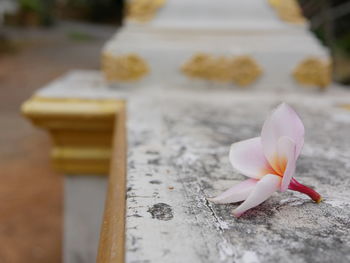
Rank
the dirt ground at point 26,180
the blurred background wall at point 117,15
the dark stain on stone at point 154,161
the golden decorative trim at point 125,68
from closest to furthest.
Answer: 1. the dark stain on stone at point 154,161
2. the golden decorative trim at point 125,68
3. the dirt ground at point 26,180
4. the blurred background wall at point 117,15

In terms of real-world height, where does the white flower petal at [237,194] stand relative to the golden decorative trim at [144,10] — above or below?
below

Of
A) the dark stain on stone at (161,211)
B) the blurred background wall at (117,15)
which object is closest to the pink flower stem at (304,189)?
the dark stain on stone at (161,211)

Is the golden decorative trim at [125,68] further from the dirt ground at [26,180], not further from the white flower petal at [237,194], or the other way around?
the white flower petal at [237,194]

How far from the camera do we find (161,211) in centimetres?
65

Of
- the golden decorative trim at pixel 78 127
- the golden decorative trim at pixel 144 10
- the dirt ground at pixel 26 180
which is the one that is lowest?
the dirt ground at pixel 26 180

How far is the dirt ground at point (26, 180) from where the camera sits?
2.44 metres

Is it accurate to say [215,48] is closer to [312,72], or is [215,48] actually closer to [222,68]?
[222,68]

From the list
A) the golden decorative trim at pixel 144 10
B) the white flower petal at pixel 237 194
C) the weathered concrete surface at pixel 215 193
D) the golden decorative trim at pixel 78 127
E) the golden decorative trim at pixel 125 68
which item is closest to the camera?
the weathered concrete surface at pixel 215 193

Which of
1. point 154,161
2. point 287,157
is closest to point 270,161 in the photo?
point 287,157

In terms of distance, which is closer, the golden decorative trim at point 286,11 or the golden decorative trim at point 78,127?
the golden decorative trim at point 78,127

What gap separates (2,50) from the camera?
10680mm

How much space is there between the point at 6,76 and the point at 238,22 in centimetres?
697

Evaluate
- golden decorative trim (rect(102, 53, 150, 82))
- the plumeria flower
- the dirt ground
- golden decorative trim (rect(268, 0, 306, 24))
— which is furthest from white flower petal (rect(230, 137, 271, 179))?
the dirt ground

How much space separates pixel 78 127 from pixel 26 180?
6.79 ft
